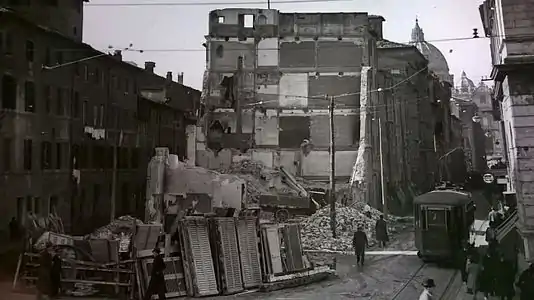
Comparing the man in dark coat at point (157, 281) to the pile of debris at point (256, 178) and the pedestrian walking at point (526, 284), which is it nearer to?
the pile of debris at point (256, 178)

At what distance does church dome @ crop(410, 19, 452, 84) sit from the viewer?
4395 mm

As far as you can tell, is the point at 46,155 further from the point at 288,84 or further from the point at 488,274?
the point at 488,274

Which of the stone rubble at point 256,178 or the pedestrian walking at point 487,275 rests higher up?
the stone rubble at point 256,178

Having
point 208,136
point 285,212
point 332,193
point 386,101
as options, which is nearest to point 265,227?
point 285,212

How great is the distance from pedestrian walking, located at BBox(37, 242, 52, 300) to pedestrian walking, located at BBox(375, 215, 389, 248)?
263cm

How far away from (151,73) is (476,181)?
3.06 m

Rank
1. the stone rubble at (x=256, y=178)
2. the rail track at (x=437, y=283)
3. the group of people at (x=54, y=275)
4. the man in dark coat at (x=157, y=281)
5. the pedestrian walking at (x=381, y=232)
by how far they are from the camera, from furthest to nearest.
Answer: the stone rubble at (x=256, y=178) → the pedestrian walking at (x=381, y=232) → the man in dark coat at (x=157, y=281) → the group of people at (x=54, y=275) → the rail track at (x=437, y=283)

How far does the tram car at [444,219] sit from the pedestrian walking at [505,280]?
40 cm

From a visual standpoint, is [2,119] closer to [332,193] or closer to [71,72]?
[71,72]

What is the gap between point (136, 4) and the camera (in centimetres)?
463

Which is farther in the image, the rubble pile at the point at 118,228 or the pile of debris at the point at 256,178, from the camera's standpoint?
the pile of debris at the point at 256,178

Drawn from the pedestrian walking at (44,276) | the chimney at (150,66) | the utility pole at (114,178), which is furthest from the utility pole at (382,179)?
the pedestrian walking at (44,276)

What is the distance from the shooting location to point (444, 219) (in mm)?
4543

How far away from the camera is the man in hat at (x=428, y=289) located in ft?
12.0
